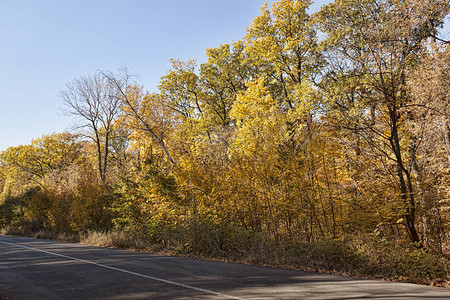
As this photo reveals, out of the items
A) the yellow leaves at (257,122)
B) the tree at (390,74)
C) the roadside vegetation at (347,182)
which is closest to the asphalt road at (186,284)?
the roadside vegetation at (347,182)

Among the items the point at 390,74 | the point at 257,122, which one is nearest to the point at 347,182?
the point at 390,74

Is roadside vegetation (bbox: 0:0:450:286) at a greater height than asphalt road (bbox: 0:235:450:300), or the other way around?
roadside vegetation (bbox: 0:0:450:286)

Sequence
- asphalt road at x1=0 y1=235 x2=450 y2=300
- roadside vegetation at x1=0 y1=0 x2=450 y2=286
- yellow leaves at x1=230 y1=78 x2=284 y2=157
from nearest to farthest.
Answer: asphalt road at x1=0 y1=235 x2=450 y2=300 → roadside vegetation at x1=0 y1=0 x2=450 y2=286 → yellow leaves at x1=230 y1=78 x2=284 y2=157

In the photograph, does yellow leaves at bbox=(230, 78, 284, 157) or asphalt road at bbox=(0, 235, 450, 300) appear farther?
yellow leaves at bbox=(230, 78, 284, 157)

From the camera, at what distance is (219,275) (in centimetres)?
700

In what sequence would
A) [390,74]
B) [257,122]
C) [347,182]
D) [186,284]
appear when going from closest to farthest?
[186,284], [390,74], [347,182], [257,122]

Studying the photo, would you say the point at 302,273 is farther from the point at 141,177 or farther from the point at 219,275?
the point at 141,177

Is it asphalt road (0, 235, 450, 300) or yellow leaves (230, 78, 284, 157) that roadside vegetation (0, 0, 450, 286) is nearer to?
yellow leaves (230, 78, 284, 157)

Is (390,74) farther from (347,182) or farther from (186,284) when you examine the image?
(186,284)

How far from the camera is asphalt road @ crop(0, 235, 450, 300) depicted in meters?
5.33

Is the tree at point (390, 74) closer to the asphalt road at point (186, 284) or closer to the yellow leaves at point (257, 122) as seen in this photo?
the yellow leaves at point (257, 122)

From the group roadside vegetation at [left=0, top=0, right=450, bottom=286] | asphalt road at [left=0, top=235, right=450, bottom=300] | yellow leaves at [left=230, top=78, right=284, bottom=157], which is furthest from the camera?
yellow leaves at [left=230, top=78, right=284, bottom=157]

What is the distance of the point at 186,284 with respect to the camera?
6188 mm

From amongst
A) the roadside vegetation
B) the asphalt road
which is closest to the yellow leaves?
the roadside vegetation
